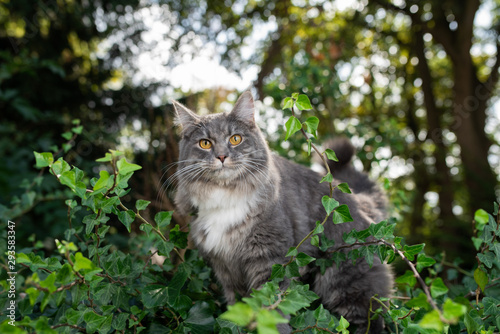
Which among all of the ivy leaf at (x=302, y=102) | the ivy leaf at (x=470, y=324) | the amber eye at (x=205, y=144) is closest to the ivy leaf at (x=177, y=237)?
the amber eye at (x=205, y=144)

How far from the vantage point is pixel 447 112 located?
806 centimetres

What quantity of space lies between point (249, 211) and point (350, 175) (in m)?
0.96

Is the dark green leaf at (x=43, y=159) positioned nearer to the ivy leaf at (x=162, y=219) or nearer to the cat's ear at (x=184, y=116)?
the ivy leaf at (x=162, y=219)

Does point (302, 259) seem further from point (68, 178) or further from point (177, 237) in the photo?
point (68, 178)

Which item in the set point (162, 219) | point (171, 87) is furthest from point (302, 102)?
point (171, 87)

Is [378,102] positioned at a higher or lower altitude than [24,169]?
higher

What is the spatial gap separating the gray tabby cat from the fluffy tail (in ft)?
1.24

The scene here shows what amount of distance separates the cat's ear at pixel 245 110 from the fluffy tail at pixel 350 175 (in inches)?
27.2

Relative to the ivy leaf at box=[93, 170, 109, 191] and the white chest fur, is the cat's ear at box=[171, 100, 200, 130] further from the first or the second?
the ivy leaf at box=[93, 170, 109, 191]

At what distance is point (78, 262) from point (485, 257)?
55.0 inches

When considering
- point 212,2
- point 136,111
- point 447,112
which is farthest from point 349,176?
point 447,112

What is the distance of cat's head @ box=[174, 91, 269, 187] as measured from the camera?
1.93 meters

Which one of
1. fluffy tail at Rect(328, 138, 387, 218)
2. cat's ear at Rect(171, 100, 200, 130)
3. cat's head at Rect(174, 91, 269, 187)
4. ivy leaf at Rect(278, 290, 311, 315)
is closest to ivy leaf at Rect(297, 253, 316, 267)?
ivy leaf at Rect(278, 290, 311, 315)

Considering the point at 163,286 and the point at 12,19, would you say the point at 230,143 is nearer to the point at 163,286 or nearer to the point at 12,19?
the point at 163,286
